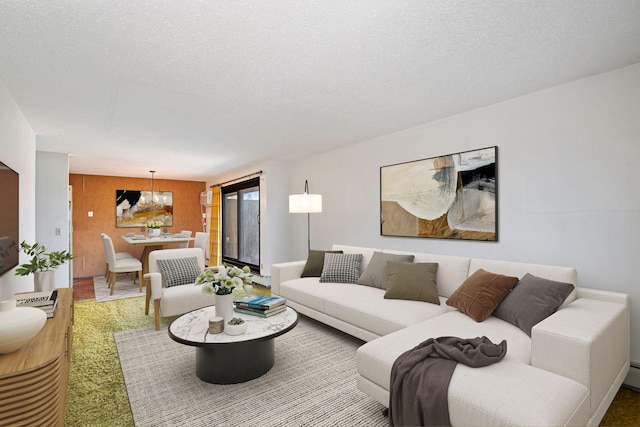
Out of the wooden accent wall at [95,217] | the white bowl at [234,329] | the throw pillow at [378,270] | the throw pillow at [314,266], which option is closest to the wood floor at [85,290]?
the wooden accent wall at [95,217]

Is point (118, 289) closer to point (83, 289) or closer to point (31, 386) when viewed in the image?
point (83, 289)

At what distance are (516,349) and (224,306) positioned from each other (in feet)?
6.97

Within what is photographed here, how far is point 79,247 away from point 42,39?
22.3ft

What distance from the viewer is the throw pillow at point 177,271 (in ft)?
13.0

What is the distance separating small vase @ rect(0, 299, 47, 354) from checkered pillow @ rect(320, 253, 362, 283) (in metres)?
2.77

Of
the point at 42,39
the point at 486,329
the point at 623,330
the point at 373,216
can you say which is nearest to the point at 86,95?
the point at 42,39

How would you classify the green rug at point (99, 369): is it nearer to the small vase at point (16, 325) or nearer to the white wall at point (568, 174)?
the small vase at point (16, 325)

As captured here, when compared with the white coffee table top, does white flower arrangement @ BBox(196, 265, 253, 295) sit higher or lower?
higher

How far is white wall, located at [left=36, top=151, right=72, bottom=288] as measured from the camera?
4934mm

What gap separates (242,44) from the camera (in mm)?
2021

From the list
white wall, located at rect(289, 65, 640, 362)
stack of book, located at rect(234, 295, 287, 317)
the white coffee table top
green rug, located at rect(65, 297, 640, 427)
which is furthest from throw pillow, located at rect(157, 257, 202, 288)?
white wall, located at rect(289, 65, 640, 362)

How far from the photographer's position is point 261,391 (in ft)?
7.57

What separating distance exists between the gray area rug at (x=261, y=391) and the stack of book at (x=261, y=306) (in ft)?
1.41

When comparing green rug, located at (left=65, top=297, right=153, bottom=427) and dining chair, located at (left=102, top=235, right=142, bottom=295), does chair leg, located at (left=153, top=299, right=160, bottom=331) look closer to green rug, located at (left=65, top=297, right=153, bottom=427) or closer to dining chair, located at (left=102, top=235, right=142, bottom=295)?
green rug, located at (left=65, top=297, right=153, bottom=427)
